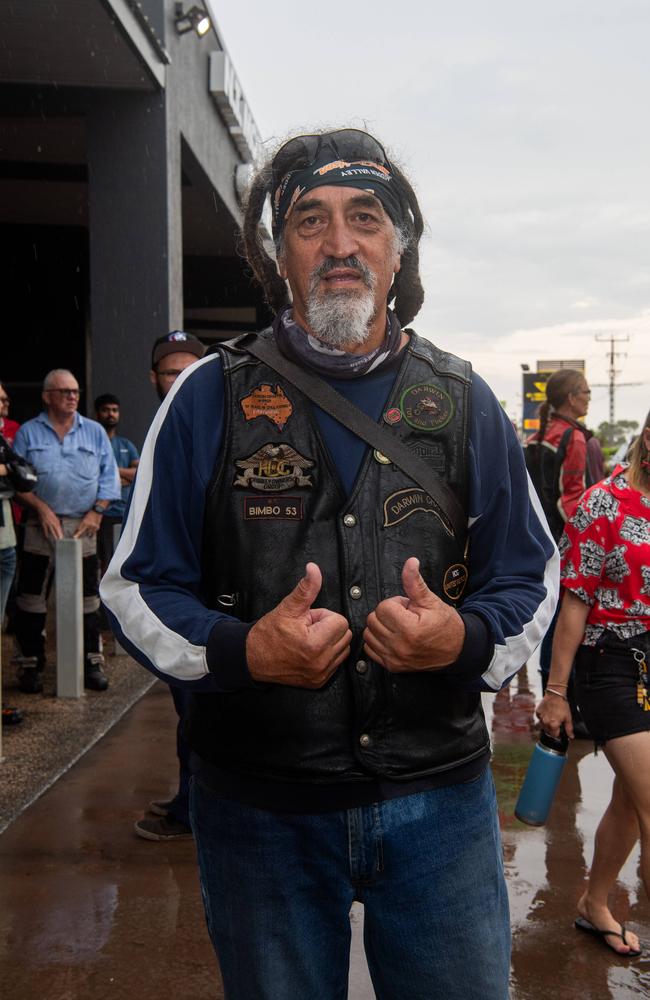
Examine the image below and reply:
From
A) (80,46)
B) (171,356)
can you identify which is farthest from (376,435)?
(80,46)

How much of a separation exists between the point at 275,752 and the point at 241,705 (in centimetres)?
11

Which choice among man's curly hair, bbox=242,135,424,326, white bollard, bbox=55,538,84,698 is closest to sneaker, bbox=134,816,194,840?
white bollard, bbox=55,538,84,698

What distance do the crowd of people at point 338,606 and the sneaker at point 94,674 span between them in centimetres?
539

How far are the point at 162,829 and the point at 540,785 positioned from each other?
194 centimetres

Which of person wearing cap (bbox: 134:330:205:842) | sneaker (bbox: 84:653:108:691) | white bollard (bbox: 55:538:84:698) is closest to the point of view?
person wearing cap (bbox: 134:330:205:842)

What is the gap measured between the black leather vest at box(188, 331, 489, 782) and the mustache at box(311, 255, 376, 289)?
0.24 metres

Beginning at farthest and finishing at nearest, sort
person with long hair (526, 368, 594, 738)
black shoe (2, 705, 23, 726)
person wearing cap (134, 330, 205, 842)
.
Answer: person with long hair (526, 368, 594, 738), black shoe (2, 705, 23, 726), person wearing cap (134, 330, 205, 842)

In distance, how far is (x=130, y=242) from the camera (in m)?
9.39

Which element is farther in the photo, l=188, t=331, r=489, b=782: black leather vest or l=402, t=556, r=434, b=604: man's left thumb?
l=188, t=331, r=489, b=782: black leather vest

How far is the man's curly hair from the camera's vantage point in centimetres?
231

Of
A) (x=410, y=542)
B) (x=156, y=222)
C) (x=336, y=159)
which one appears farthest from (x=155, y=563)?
(x=156, y=222)

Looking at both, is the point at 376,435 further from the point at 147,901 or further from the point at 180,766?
the point at 180,766

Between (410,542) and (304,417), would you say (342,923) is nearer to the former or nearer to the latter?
(410,542)

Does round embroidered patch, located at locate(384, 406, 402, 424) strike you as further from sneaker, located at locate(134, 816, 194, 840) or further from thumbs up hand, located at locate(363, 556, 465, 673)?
sneaker, located at locate(134, 816, 194, 840)
